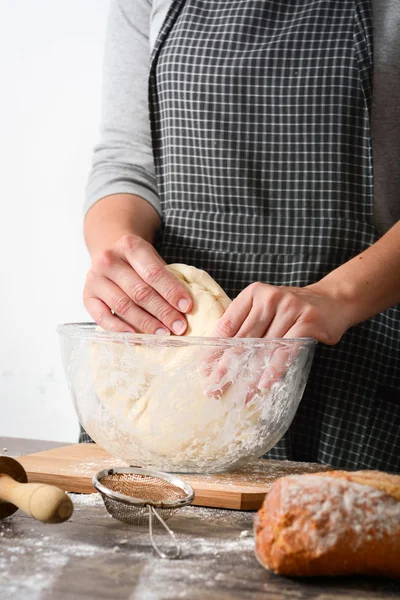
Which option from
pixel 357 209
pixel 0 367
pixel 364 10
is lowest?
pixel 0 367

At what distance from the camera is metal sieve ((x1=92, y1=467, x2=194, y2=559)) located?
628 mm

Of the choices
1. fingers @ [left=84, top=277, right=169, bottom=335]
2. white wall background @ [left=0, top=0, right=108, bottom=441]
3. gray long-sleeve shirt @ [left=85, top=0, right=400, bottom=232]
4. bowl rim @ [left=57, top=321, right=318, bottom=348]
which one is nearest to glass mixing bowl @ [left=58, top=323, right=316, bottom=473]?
bowl rim @ [left=57, top=321, right=318, bottom=348]

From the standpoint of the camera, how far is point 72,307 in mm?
2334

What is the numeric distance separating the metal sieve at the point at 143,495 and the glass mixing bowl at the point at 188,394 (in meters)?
0.12

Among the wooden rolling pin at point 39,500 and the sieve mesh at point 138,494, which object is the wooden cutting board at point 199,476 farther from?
the wooden rolling pin at point 39,500

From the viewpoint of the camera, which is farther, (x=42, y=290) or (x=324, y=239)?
(x=42, y=290)

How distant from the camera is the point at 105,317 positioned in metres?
0.98

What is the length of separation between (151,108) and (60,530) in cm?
84

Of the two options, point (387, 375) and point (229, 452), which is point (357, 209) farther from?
point (229, 452)

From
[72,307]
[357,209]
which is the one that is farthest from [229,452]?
[72,307]

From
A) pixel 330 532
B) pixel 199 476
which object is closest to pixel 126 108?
pixel 199 476

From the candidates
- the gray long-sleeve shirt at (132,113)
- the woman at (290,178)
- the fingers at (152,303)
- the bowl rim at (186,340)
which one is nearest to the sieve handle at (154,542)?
the bowl rim at (186,340)

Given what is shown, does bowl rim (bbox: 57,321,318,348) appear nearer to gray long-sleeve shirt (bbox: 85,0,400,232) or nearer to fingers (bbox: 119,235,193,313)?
fingers (bbox: 119,235,193,313)

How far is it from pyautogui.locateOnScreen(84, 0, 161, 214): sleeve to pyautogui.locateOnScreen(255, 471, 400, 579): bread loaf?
2.70 feet
